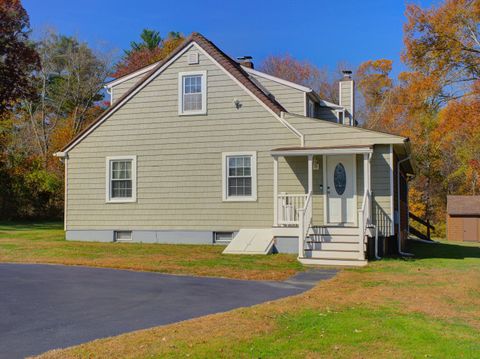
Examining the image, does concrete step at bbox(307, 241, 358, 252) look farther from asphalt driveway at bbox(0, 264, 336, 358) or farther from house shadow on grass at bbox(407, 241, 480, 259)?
house shadow on grass at bbox(407, 241, 480, 259)

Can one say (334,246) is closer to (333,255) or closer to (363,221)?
(333,255)

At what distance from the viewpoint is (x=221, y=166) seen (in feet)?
55.5

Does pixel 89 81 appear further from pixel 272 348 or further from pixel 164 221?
pixel 272 348

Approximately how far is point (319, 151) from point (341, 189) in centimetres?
160

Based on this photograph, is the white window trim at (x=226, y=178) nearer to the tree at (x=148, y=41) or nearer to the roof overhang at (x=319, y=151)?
the roof overhang at (x=319, y=151)

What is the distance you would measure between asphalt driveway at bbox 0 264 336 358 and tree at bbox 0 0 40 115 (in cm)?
2028

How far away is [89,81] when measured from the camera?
40812 mm

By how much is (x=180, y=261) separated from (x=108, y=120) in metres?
7.55

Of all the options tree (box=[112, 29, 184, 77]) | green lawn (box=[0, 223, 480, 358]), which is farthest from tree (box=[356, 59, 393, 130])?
green lawn (box=[0, 223, 480, 358])

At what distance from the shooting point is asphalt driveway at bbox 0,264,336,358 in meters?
6.19

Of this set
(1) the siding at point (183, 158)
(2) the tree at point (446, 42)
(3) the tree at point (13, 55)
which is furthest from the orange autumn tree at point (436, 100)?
(3) the tree at point (13, 55)

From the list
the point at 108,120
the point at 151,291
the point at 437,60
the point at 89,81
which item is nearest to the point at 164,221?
the point at 108,120

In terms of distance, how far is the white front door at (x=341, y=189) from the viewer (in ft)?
50.4

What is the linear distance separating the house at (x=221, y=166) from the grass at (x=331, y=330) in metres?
5.73
